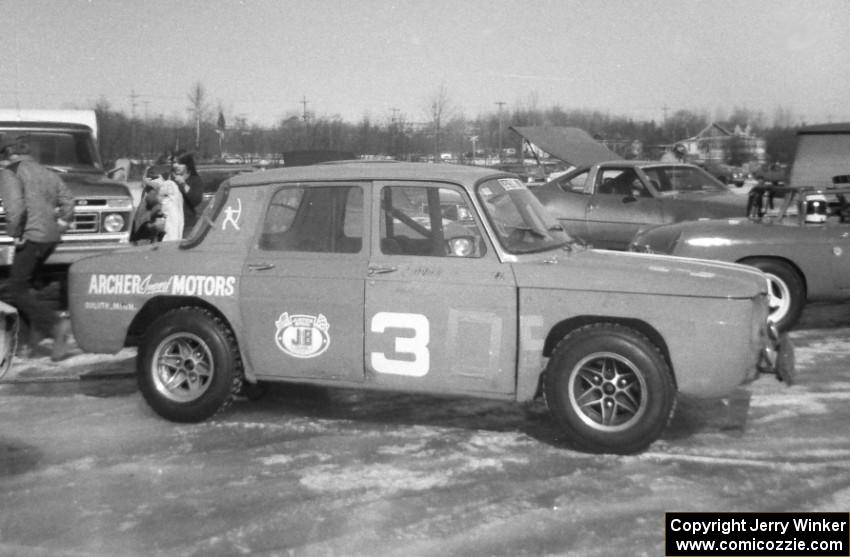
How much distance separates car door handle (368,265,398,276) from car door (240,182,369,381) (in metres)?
0.06

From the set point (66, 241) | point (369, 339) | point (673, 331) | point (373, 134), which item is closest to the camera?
point (673, 331)

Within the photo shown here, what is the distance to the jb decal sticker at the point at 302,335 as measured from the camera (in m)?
5.76

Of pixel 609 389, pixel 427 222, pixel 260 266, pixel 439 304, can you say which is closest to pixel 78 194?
pixel 260 266

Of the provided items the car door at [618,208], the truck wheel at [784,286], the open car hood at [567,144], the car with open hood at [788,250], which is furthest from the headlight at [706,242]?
the open car hood at [567,144]

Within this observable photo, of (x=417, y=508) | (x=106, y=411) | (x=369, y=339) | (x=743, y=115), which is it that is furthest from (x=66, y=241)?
(x=743, y=115)

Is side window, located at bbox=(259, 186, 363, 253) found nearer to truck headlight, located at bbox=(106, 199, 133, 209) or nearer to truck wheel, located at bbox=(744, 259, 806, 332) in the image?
truck wheel, located at bbox=(744, 259, 806, 332)

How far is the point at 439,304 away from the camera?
18.1 ft

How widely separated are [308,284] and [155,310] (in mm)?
1262

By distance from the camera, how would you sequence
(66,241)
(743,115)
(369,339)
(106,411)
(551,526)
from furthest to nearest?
(743,115) → (66,241) → (106,411) → (369,339) → (551,526)

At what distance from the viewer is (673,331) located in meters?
5.21

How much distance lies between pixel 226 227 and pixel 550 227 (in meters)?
2.18

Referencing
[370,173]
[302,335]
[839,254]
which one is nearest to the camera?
[302,335]

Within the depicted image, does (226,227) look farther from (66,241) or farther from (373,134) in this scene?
(373,134)

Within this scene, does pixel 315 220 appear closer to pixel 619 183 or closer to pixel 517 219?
pixel 517 219
